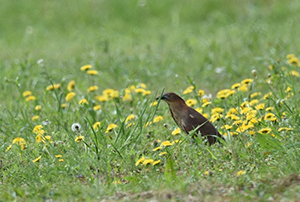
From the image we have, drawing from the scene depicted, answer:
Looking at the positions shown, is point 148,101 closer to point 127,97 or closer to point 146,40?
point 127,97

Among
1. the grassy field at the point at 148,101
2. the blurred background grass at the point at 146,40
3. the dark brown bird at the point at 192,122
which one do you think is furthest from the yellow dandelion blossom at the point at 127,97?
the dark brown bird at the point at 192,122

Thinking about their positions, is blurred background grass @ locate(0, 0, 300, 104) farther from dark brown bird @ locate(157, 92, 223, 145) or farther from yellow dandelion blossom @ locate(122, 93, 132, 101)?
dark brown bird @ locate(157, 92, 223, 145)

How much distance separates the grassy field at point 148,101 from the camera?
12.9 feet

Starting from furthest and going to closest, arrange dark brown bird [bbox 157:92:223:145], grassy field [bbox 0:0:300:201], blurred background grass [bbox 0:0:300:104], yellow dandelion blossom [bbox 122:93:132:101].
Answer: blurred background grass [bbox 0:0:300:104] < yellow dandelion blossom [bbox 122:93:132:101] < dark brown bird [bbox 157:92:223:145] < grassy field [bbox 0:0:300:201]

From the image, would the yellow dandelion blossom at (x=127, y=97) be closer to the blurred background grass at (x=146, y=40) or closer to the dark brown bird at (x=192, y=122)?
the blurred background grass at (x=146, y=40)

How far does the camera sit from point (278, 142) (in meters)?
4.16

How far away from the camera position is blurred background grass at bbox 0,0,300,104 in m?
7.84

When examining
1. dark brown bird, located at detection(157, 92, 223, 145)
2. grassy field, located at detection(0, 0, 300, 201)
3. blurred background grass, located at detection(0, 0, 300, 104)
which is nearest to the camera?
grassy field, located at detection(0, 0, 300, 201)

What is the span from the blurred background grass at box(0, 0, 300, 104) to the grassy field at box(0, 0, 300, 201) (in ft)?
0.10

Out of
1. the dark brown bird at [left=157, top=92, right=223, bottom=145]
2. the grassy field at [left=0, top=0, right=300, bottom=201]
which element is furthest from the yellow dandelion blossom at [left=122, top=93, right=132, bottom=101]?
the dark brown bird at [left=157, top=92, right=223, bottom=145]

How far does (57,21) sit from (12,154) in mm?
7531

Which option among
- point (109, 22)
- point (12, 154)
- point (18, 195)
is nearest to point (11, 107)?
point (12, 154)

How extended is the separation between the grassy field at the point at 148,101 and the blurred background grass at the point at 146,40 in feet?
0.10

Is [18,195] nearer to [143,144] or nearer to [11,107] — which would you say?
[143,144]
